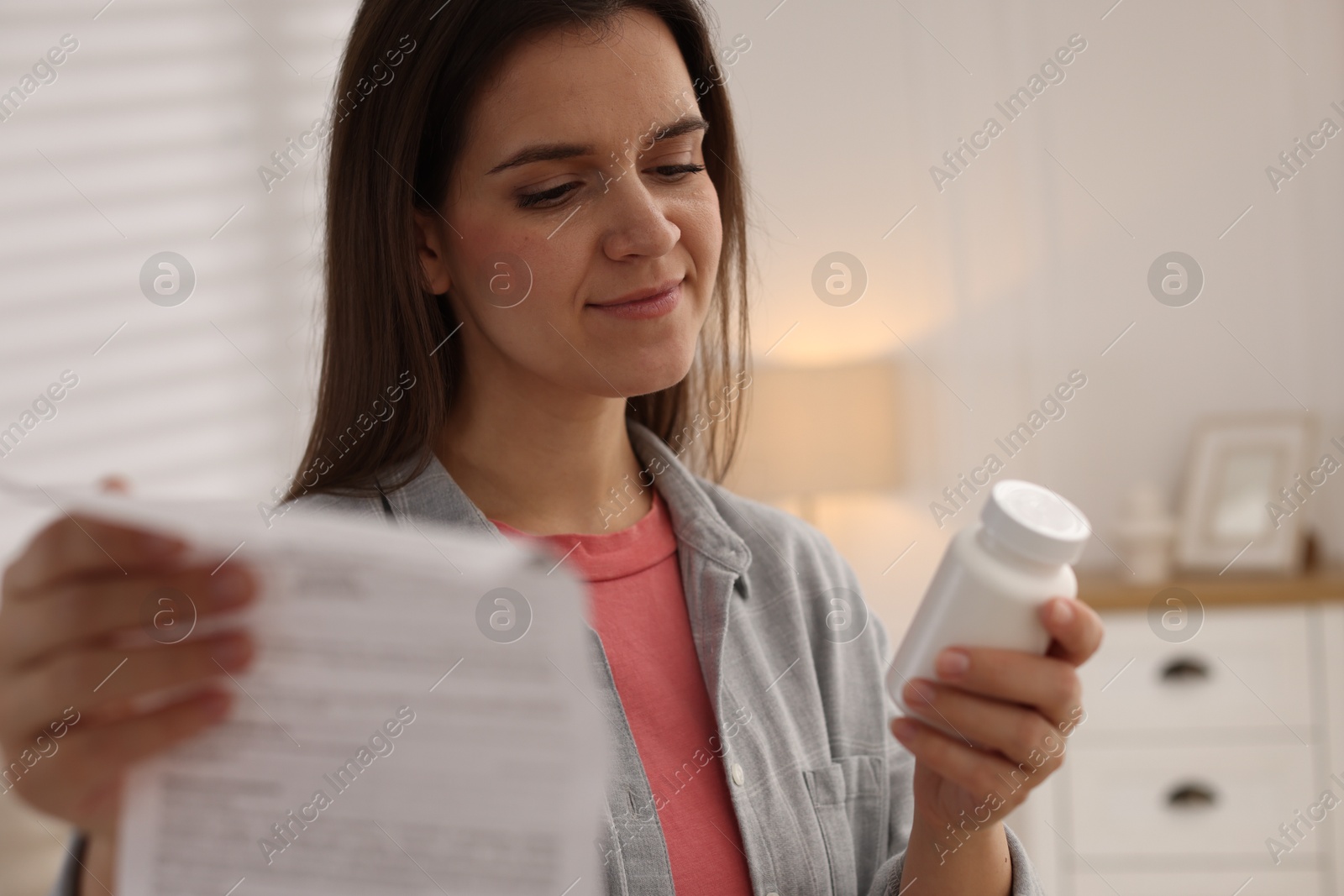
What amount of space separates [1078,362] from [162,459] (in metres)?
2.44

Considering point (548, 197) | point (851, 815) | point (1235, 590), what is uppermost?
point (548, 197)

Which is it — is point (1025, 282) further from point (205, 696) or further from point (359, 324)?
point (205, 696)

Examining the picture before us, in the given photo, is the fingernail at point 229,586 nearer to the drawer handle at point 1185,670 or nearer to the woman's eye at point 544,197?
the woman's eye at point 544,197

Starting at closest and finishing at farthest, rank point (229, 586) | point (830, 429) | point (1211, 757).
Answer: point (229, 586) → point (1211, 757) → point (830, 429)

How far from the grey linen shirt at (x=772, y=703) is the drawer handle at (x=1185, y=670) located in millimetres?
1618

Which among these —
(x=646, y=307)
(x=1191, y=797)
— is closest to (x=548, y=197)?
(x=646, y=307)

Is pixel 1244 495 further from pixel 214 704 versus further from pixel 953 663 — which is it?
pixel 214 704

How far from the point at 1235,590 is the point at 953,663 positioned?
7.09ft

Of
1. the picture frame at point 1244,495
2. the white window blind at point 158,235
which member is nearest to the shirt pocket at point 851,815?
the white window blind at point 158,235

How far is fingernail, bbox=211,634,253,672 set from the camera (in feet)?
1.55

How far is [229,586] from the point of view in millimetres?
468

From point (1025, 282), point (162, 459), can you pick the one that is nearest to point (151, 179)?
point (162, 459)

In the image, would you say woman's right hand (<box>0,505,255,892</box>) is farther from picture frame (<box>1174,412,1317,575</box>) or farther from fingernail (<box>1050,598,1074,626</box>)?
picture frame (<box>1174,412,1317,575</box>)

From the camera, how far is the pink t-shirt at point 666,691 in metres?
0.94
